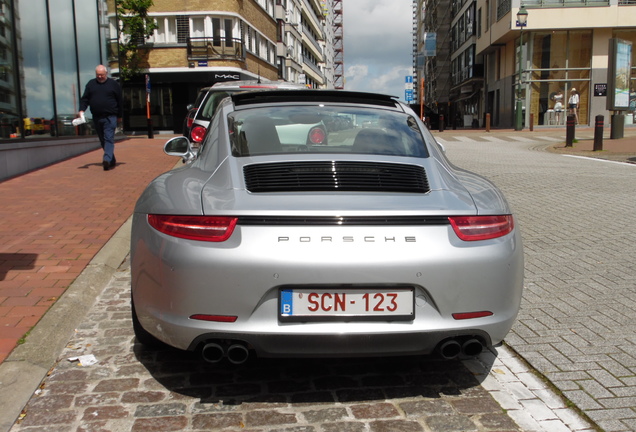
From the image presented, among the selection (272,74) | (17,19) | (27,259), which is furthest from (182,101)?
(27,259)

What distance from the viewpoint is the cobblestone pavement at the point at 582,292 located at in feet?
10.6

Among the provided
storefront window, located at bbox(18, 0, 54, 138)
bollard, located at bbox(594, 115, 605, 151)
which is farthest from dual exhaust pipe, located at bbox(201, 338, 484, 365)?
bollard, located at bbox(594, 115, 605, 151)

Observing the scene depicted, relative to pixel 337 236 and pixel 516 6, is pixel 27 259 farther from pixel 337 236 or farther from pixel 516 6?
pixel 516 6

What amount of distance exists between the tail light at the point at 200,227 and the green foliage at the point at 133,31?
35408 millimetres

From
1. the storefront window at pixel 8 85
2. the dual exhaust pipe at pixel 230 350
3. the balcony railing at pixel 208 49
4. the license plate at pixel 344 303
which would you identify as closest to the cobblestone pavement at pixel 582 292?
the license plate at pixel 344 303

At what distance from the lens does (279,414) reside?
297 cm

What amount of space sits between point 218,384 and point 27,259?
3.01 meters

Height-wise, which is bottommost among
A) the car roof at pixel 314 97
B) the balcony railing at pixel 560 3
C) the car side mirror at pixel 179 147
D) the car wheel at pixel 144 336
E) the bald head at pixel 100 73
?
the car wheel at pixel 144 336

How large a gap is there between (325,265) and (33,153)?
11088 mm

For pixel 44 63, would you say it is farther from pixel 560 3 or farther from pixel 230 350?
pixel 560 3

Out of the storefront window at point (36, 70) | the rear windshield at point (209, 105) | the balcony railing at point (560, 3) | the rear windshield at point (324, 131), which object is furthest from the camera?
the balcony railing at point (560, 3)

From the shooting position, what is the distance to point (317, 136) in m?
3.77

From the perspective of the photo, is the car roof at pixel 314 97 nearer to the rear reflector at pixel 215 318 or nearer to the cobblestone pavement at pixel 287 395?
the cobblestone pavement at pixel 287 395

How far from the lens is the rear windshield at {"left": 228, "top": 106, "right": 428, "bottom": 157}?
3.63 m
